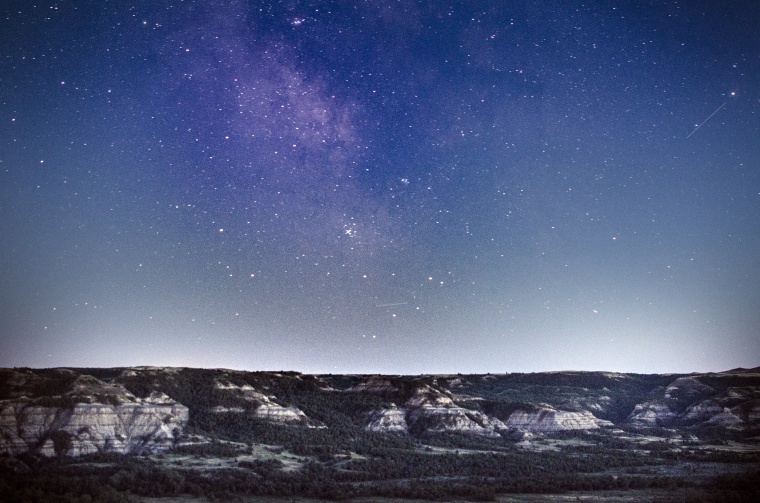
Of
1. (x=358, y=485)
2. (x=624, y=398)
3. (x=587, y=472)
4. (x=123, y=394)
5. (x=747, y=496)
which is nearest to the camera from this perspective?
(x=747, y=496)

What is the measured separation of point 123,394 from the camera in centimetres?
8025

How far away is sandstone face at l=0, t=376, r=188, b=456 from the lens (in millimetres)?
65938

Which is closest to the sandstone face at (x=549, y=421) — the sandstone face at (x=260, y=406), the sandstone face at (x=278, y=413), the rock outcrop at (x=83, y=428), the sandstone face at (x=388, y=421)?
the sandstone face at (x=388, y=421)

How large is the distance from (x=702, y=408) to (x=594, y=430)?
88.2 feet

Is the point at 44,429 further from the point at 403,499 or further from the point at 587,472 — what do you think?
the point at 587,472

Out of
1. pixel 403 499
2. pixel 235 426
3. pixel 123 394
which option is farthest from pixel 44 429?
pixel 403 499

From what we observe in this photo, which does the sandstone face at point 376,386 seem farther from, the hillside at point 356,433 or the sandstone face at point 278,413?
the sandstone face at point 278,413

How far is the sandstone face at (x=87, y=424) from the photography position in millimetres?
65938

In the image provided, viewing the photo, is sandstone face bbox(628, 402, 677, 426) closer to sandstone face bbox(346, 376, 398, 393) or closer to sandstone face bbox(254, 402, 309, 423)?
sandstone face bbox(346, 376, 398, 393)

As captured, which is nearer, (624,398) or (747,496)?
(747,496)

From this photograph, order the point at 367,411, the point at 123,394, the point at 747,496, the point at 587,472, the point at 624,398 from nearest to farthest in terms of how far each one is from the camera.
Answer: the point at 747,496
the point at 587,472
the point at 123,394
the point at 367,411
the point at 624,398

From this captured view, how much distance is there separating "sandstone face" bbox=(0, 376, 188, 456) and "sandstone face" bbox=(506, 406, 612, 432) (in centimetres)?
6461

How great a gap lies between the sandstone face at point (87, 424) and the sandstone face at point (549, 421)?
6461 cm

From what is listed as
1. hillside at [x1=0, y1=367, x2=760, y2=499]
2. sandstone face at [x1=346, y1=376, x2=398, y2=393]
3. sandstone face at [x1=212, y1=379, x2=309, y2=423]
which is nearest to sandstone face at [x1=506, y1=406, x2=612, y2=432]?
hillside at [x1=0, y1=367, x2=760, y2=499]
